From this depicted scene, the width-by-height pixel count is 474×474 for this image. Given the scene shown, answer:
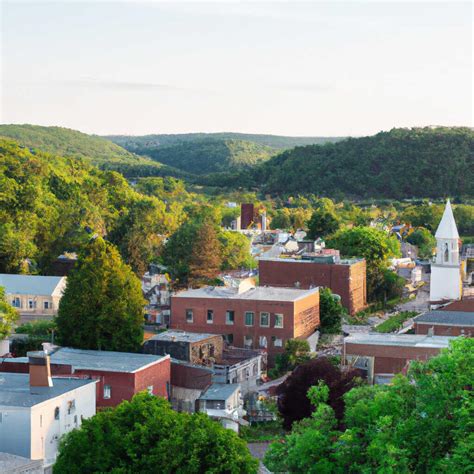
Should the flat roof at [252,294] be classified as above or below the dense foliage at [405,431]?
above

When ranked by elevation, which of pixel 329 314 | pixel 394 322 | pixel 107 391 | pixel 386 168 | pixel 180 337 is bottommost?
pixel 107 391

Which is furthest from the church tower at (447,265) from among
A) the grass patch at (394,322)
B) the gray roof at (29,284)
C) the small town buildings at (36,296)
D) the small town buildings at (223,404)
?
the small town buildings at (223,404)

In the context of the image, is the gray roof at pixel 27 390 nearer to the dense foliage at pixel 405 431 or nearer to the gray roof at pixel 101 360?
the gray roof at pixel 101 360

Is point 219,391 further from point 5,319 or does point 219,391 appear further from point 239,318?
point 5,319

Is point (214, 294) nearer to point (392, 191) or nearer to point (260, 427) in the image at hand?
point (260, 427)

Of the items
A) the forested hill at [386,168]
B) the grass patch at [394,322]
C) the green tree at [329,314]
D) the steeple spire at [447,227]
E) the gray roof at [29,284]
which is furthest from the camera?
the forested hill at [386,168]

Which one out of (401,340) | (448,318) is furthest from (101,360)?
(448,318)

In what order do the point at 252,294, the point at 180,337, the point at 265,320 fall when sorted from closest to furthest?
the point at 180,337
the point at 265,320
the point at 252,294

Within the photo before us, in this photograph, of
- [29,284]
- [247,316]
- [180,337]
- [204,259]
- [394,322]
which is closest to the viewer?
[180,337]
